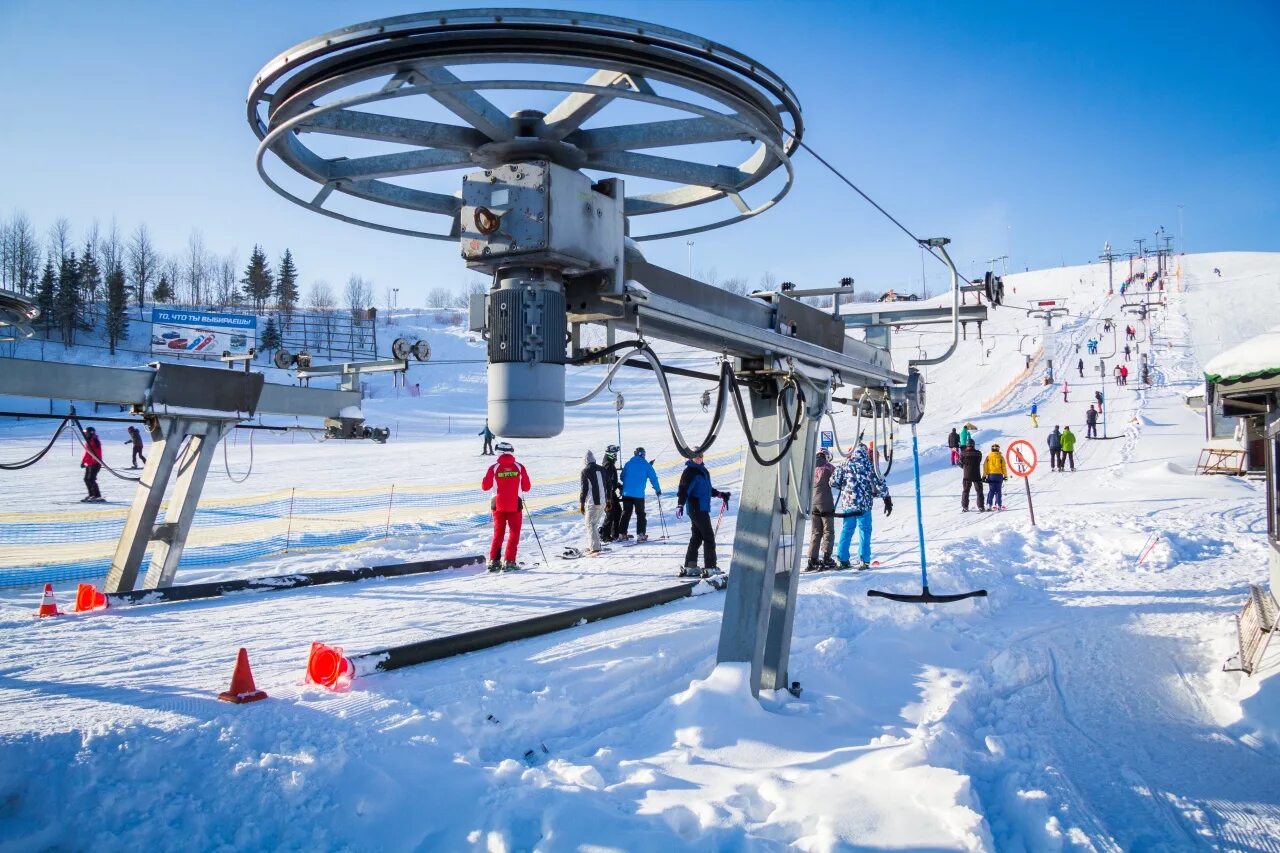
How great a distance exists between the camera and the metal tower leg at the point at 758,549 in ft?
17.1

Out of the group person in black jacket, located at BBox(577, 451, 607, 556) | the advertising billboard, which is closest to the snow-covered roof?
person in black jacket, located at BBox(577, 451, 607, 556)

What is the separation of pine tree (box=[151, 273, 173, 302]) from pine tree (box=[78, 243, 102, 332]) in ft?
17.5

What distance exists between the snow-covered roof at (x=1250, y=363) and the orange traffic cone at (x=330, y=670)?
8.44 m

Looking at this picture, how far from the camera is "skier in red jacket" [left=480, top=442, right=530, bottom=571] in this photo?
35.9 ft

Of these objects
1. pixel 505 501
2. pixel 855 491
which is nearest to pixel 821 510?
pixel 855 491

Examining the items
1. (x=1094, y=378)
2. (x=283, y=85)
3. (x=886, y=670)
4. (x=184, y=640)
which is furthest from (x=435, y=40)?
(x=1094, y=378)

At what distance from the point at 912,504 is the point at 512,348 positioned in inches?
681

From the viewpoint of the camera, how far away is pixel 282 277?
263 ft

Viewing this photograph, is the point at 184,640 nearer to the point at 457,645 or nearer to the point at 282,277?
the point at 457,645

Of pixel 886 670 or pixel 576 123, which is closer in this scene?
pixel 576 123

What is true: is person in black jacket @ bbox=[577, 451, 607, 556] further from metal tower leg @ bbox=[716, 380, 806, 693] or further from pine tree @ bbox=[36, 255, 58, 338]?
pine tree @ bbox=[36, 255, 58, 338]

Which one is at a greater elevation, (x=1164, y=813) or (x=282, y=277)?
(x=282, y=277)

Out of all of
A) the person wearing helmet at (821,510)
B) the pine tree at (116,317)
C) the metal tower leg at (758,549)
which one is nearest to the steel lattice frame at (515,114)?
the metal tower leg at (758,549)

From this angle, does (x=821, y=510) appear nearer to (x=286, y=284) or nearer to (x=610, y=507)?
(x=610, y=507)
